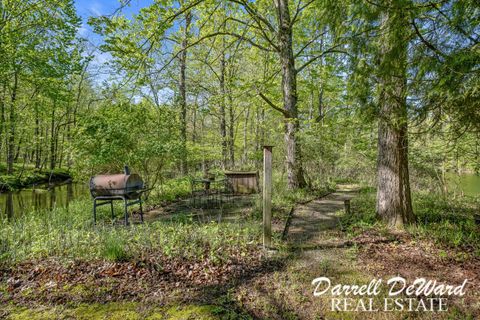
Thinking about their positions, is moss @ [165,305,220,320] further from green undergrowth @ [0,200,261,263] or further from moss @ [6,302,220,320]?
green undergrowth @ [0,200,261,263]

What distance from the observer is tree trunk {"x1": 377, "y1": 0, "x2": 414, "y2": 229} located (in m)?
3.25

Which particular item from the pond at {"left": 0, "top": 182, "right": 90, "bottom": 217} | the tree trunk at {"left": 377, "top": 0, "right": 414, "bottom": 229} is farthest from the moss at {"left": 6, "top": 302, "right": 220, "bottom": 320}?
the pond at {"left": 0, "top": 182, "right": 90, "bottom": 217}

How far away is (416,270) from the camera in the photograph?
3.26 m

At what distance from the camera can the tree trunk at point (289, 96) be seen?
834 centimetres

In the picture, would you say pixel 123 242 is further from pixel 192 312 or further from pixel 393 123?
pixel 393 123

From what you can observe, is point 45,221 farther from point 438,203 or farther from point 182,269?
point 438,203

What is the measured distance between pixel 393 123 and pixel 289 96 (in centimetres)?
494

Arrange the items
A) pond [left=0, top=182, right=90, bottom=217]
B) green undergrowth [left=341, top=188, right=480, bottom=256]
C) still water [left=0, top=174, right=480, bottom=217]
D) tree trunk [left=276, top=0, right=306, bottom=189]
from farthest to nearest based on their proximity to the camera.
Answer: pond [left=0, top=182, right=90, bottom=217]
still water [left=0, top=174, right=480, bottom=217]
tree trunk [left=276, top=0, right=306, bottom=189]
green undergrowth [left=341, top=188, right=480, bottom=256]

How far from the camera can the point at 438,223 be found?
4.60 meters

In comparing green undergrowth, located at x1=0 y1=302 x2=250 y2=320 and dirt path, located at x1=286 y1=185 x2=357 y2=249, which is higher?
dirt path, located at x1=286 y1=185 x2=357 y2=249

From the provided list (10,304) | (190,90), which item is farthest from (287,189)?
(190,90)

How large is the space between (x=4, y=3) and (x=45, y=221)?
967 centimetres

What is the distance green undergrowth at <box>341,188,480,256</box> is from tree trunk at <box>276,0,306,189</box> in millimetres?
2688

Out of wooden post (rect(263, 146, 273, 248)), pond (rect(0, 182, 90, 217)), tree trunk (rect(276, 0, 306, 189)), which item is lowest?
pond (rect(0, 182, 90, 217))
